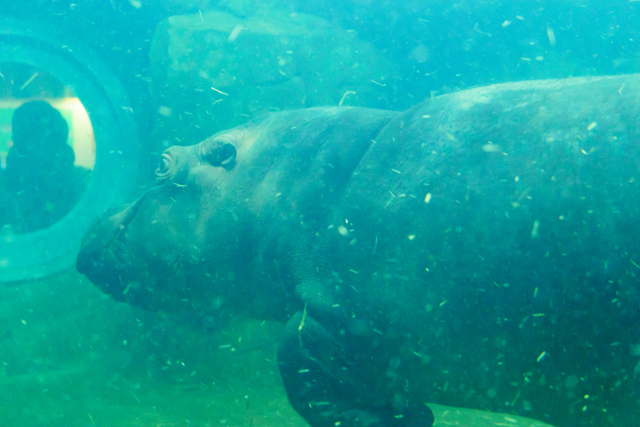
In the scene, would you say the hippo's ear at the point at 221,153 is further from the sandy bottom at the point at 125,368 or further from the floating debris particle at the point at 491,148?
the sandy bottom at the point at 125,368

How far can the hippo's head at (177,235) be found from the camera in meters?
3.93

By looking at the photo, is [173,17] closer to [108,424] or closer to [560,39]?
[108,424]

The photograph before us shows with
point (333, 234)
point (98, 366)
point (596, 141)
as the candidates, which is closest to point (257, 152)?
point (333, 234)

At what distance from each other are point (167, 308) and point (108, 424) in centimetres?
116

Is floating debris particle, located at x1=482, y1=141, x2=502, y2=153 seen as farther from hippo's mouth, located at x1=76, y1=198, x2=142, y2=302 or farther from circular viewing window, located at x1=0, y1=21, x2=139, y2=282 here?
circular viewing window, located at x1=0, y1=21, x2=139, y2=282

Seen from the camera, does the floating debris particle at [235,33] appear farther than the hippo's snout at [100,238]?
Yes

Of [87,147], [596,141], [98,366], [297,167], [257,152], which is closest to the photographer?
[596,141]

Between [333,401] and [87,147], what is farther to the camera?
[87,147]

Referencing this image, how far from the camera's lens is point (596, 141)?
8.23ft

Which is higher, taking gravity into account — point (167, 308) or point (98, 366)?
point (167, 308)

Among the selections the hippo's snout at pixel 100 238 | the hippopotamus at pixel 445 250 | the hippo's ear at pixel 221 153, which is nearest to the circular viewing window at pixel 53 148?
the hippo's snout at pixel 100 238

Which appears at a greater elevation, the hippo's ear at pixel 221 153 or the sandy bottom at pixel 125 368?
the hippo's ear at pixel 221 153

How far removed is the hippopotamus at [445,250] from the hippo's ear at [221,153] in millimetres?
194

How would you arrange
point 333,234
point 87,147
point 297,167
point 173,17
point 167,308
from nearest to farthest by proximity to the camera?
point 333,234
point 297,167
point 167,308
point 173,17
point 87,147
